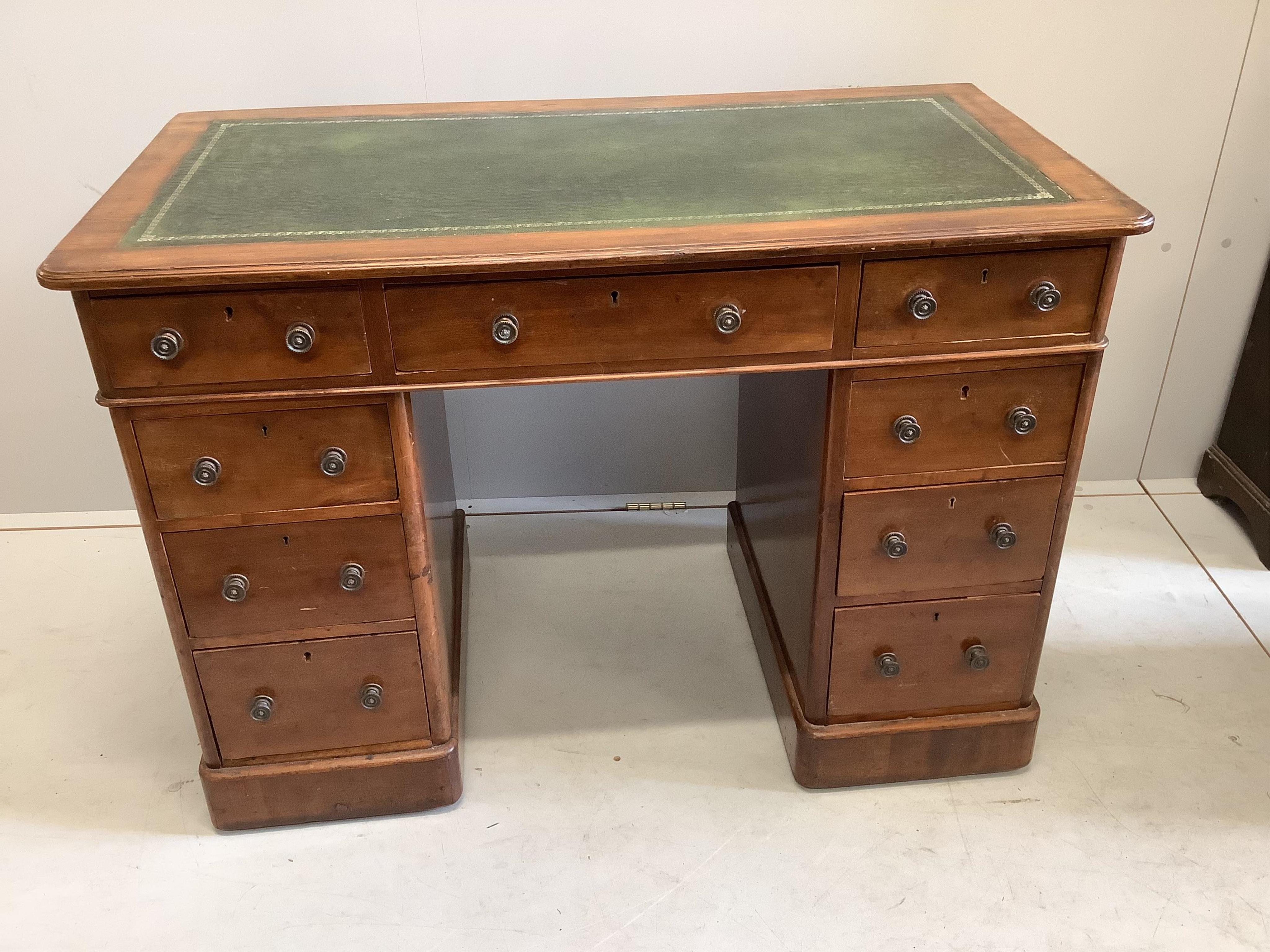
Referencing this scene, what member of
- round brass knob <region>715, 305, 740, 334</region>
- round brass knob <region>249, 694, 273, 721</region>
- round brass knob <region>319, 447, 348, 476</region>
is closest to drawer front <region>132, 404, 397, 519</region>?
round brass knob <region>319, 447, 348, 476</region>

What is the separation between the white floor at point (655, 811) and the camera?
1582 millimetres

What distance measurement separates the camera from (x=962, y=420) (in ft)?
4.99

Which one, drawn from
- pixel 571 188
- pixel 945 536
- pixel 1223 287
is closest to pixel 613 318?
A: pixel 571 188

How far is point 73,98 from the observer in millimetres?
2055

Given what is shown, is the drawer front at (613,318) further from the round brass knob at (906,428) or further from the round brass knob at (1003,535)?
the round brass knob at (1003,535)

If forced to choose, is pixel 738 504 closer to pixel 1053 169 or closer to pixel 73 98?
pixel 1053 169

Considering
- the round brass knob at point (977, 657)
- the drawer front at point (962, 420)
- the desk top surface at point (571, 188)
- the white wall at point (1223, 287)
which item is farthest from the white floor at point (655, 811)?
the desk top surface at point (571, 188)

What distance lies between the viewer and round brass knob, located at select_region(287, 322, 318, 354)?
1344mm

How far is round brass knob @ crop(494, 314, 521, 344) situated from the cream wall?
0.90m

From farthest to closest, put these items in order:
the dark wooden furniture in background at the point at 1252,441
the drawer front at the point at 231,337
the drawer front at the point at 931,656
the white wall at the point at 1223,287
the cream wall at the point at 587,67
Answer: the dark wooden furniture in background at the point at 1252,441 < the white wall at the point at 1223,287 < the cream wall at the point at 587,67 < the drawer front at the point at 931,656 < the drawer front at the point at 231,337

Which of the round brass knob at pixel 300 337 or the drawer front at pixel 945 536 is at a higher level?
the round brass knob at pixel 300 337

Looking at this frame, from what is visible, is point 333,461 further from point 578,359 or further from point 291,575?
point 578,359

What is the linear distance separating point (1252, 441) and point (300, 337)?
206 centimetres

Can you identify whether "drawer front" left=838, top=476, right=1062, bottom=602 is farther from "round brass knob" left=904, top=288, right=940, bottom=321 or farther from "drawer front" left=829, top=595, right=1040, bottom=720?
"round brass knob" left=904, top=288, right=940, bottom=321
